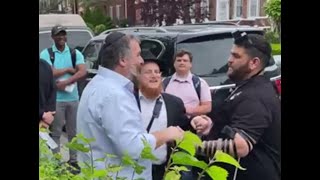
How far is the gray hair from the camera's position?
9.50 ft

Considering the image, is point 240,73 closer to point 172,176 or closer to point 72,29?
Answer: point 72,29

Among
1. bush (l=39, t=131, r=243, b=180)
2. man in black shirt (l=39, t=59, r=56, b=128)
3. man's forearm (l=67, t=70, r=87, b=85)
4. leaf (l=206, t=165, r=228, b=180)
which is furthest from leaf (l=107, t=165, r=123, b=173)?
man's forearm (l=67, t=70, r=87, b=85)

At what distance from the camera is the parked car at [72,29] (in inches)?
113

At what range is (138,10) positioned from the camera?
2953 mm


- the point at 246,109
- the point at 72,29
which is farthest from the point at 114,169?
the point at 246,109

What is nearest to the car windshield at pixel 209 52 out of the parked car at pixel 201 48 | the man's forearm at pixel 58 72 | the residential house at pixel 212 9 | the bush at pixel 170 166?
the parked car at pixel 201 48

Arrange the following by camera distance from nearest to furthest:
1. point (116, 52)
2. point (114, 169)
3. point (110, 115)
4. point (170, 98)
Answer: point (114, 169)
point (110, 115)
point (116, 52)
point (170, 98)

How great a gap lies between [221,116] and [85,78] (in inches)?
29.6

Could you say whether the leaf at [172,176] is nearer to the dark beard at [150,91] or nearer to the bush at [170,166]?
the bush at [170,166]

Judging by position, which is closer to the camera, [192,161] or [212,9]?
[192,161]

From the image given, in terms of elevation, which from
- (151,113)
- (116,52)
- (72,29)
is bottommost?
(151,113)

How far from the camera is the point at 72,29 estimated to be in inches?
116

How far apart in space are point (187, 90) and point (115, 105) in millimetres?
450
